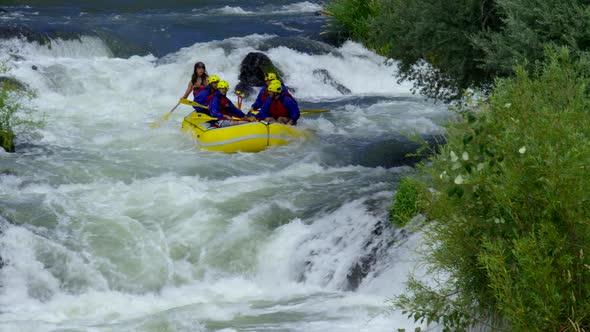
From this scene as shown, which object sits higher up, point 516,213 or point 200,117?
point 516,213

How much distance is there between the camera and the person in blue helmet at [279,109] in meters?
12.2

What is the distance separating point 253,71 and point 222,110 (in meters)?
4.69

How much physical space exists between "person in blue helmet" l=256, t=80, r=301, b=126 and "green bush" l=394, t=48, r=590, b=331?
303 inches

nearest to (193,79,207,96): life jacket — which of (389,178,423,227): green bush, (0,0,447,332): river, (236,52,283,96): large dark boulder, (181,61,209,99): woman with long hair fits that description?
(181,61,209,99): woman with long hair

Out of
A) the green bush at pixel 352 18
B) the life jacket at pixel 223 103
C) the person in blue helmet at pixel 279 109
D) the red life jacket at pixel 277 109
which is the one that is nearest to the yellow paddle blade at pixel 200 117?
the life jacket at pixel 223 103

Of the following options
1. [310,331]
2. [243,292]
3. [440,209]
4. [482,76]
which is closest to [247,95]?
[482,76]

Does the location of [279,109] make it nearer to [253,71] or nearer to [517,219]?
[253,71]

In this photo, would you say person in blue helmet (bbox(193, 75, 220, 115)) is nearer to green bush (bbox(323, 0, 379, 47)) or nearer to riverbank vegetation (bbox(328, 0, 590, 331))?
green bush (bbox(323, 0, 379, 47))

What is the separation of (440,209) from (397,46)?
6.50 meters

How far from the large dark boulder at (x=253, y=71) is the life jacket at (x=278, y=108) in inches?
164

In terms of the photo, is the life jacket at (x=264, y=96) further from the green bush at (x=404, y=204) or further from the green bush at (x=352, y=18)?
the green bush at (x=352, y=18)

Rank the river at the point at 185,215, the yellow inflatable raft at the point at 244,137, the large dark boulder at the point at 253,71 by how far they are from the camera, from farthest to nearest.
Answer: the large dark boulder at the point at 253,71 → the yellow inflatable raft at the point at 244,137 → the river at the point at 185,215

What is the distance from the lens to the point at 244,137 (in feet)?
38.6

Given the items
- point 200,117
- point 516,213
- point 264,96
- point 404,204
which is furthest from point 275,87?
point 516,213
